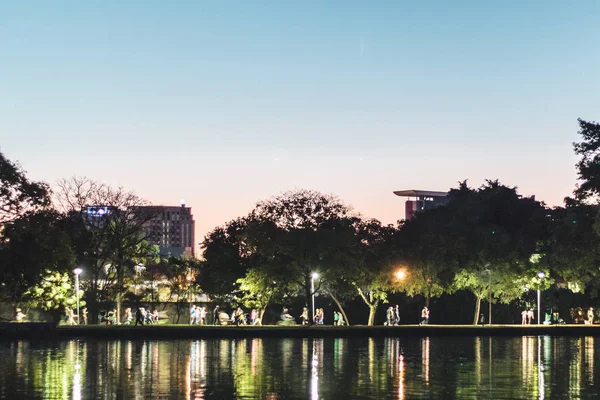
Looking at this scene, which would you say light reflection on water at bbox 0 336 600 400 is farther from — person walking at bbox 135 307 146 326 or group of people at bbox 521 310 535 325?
group of people at bbox 521 310 535 325

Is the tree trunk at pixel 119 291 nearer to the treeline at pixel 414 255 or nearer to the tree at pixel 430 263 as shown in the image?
the treeline at pixel 414 255

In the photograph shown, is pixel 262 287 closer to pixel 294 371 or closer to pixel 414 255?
pixel 414 255

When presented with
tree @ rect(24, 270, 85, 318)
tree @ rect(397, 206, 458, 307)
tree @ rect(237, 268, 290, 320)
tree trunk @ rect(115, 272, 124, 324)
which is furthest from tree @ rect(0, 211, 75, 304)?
tree @ rect(397, 206, 458, 307)

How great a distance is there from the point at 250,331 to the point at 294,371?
2875cm

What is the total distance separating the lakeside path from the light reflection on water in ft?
25.1

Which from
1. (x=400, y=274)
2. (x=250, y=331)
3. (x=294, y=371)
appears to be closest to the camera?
(x=294, y=371)

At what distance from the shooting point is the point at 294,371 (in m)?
31.6

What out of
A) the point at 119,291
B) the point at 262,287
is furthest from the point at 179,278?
the point at 262,287

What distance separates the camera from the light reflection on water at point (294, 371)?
24.8 meters

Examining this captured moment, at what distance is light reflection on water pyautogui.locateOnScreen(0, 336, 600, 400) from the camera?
24812 millimetres

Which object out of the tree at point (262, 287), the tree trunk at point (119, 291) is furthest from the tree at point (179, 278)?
the tree at point (262, 287)

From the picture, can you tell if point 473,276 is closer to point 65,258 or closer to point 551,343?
point 551,343

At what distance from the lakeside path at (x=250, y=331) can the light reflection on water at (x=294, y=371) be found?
7.64 metres

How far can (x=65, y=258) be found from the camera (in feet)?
193
